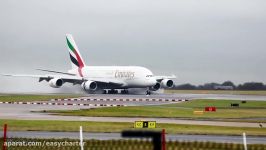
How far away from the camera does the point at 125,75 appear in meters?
108

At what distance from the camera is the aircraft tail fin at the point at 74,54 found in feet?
397

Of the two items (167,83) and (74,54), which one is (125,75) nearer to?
(167,83)

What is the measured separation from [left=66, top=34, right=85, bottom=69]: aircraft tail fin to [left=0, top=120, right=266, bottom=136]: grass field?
263 feet

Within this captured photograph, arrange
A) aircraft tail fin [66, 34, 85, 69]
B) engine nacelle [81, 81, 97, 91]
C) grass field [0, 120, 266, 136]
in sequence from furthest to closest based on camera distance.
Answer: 1. aircraft tail fin [66, 34, 85, 69]
2. engine nacelle [81, 81, 97, 91]
3. grass field [0, 120, 266, 136]

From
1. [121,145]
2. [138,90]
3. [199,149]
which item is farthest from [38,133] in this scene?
[138,90]

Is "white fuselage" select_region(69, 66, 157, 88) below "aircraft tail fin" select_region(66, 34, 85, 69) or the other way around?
below

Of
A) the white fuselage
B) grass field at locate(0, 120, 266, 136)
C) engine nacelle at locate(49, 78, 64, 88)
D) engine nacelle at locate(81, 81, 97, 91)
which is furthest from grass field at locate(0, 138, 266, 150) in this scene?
engine nacelle at locate(49, 78, 64, 88)

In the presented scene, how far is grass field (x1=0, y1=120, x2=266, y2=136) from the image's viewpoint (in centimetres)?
3416

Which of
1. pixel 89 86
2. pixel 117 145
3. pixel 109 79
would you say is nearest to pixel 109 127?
pixel 117 145

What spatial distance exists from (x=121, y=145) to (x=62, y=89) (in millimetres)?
96121

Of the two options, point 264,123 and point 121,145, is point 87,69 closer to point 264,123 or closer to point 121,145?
point 264,123

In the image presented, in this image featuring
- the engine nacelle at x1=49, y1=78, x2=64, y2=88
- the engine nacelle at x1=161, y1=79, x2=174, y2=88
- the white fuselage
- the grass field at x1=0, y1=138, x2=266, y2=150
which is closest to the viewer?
the grass field at x1=0, y1=138, x2=266, y2=150

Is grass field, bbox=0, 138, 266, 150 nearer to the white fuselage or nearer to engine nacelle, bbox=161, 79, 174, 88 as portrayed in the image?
the white fuselage

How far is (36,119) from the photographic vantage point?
140ft
